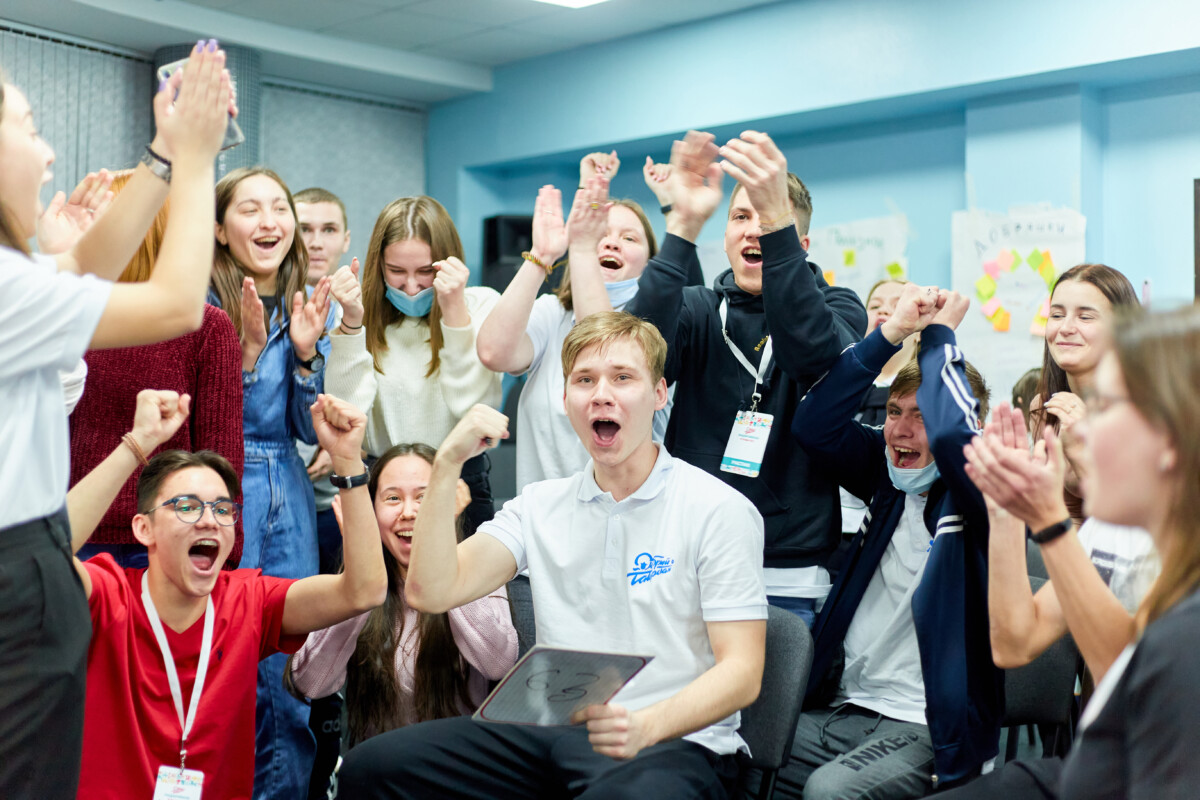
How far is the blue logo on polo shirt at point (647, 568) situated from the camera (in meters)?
2.02

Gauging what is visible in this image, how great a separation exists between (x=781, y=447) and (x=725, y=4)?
4.07 metres

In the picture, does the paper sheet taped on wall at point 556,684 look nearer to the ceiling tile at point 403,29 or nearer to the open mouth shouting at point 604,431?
the open mouth shouting at point 604,431

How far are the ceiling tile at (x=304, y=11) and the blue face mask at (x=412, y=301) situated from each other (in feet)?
11.5

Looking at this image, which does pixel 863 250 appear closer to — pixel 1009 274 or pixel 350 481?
pixel 1009 274

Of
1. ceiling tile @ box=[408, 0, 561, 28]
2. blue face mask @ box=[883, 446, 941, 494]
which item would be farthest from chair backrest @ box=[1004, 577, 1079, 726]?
ceiling tile @ box=[408, 0, 561, 28]

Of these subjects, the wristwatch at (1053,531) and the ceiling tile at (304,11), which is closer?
the wristwatch at (1053,531)

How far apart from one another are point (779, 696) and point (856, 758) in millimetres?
216

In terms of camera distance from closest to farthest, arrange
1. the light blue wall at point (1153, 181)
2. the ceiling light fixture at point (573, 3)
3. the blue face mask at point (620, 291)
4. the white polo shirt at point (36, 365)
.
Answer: the white polo shirt at point (36, 365), the blue face mask at point (620, 291), the light blue wall at point (1153, 181), the ceiling light fixture at point (573, 3)

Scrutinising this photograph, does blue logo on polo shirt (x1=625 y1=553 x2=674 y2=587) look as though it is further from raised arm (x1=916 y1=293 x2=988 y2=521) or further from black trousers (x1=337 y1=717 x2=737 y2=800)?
raised arm (x1=916 y1=293 x2=988 y2=521)

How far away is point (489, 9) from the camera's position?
5945 millimetres

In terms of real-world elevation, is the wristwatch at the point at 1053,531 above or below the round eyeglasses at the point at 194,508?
above

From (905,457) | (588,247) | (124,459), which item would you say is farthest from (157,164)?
(905,457)

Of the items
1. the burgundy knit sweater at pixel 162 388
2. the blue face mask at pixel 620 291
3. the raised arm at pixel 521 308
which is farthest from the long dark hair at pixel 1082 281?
the burgundy knit sweater at pixel 162 388

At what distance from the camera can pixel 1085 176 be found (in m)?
5.10
